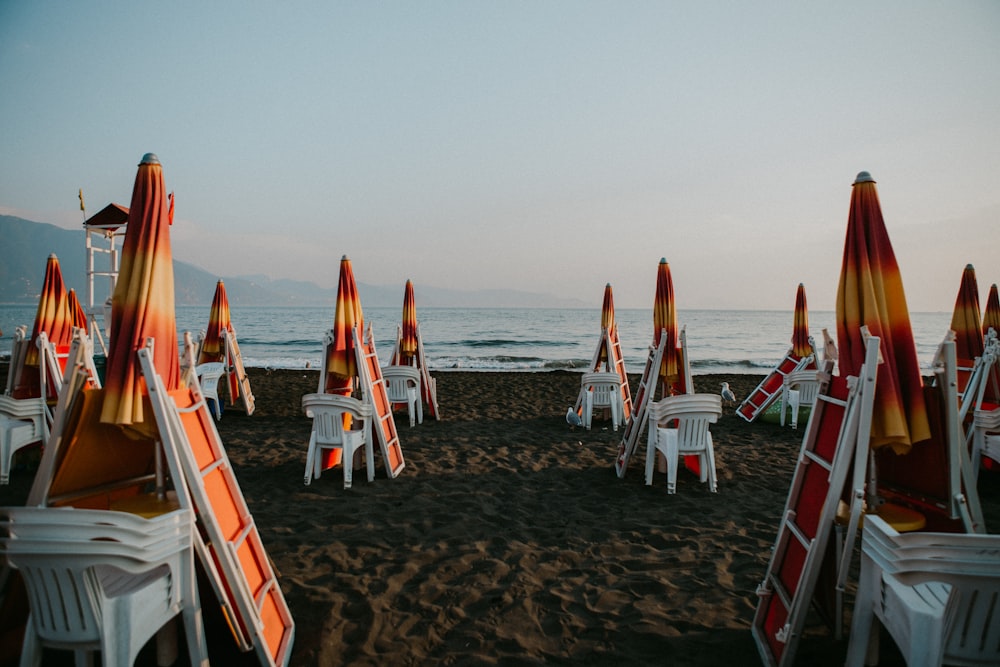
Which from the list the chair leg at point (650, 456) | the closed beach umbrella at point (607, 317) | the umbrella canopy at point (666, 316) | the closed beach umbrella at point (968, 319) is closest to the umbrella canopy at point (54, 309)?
the chair leg at point (650, 456)

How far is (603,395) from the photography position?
9.27 metres

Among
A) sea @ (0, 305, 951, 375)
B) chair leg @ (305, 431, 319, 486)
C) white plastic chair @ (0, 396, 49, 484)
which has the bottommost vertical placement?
sea @ (0, 305, 951, 375)

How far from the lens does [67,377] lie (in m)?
2.67

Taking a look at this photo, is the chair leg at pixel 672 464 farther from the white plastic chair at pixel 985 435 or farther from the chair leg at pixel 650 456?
the white plastic chair at pixel 985 435

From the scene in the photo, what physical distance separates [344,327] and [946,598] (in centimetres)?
609

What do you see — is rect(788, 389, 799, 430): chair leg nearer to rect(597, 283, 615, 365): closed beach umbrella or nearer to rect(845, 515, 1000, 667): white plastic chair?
rect(597, 283, 615, 365): closed beach umbrella

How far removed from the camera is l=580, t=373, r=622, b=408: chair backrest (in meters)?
8.90

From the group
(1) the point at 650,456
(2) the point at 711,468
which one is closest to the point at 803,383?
(2) the point at 711,468

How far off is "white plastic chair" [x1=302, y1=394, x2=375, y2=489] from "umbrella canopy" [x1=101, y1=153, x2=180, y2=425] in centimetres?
326

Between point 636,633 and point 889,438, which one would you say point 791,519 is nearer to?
point 889,438

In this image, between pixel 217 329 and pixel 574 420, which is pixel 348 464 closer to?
pixel 574 420

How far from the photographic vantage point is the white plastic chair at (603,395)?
893 cm

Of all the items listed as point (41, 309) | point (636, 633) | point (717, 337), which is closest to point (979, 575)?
point (636, 633)

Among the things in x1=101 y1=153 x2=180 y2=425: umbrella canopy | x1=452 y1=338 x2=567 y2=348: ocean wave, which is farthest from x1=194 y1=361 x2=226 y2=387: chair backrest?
x1=452 y1=338 x2=567 y2=348: ocean wave
